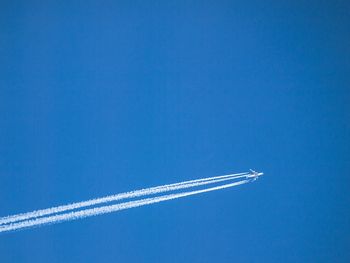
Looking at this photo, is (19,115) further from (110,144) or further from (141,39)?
(141,39)

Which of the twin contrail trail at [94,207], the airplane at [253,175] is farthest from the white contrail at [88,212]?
the airplane at [253,175]

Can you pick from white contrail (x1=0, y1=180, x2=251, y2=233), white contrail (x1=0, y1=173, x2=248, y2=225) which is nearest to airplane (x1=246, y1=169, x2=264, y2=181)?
white contrail (x1=0, y1=173, x2=248, y2=225)

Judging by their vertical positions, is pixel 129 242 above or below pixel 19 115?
below

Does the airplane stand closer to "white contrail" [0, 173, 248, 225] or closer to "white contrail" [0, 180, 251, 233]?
"white contrail" [0, 173, 248, 225]

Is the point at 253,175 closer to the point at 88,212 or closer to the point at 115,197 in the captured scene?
the point at 115,197

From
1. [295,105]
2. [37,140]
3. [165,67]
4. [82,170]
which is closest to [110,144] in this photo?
[82,170]

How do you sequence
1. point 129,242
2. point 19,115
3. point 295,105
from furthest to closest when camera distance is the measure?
point 295,105
point 129,242
point 19,115

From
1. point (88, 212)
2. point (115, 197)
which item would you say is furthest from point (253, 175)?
point (88, 212)

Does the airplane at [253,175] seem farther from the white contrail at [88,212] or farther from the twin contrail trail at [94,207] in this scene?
the white contrail at [88,212]
